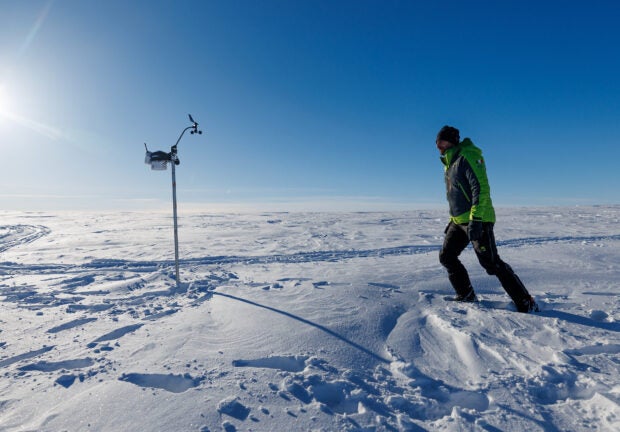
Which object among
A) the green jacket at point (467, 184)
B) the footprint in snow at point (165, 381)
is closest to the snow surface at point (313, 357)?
the footprint in snow at point (165, 381)

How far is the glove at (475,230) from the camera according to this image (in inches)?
134

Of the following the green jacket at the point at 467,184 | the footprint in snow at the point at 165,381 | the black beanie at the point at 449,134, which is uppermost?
the black beanie at the point at 449,134

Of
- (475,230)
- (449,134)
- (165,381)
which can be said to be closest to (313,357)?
(165,381)

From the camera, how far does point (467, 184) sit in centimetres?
359

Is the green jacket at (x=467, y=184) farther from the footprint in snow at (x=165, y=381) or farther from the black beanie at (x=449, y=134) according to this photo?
the footprint in snow at (x=165, y=381)

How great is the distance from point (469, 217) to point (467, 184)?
39 centimetres

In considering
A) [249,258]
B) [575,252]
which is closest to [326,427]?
[249,258]

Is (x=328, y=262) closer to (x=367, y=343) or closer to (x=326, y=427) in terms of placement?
(x=367, y=343)

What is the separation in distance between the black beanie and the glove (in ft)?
3.47

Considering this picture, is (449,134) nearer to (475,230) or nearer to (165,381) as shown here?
(475,230)

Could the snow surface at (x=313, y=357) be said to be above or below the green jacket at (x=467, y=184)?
below

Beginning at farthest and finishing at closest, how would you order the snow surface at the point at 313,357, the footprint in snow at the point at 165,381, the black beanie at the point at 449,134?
the black beanie at the point at 449,134
the footprint in snow at the point at 165,381
the snow surface at the point at 313,357

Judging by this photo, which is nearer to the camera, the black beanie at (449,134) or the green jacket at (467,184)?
the green jacket at (467,184)

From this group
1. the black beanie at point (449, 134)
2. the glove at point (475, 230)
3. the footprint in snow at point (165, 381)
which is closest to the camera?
the footprint in snow at point (165, 381)
